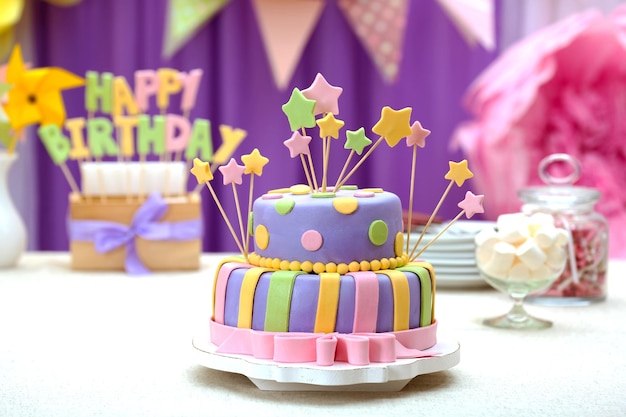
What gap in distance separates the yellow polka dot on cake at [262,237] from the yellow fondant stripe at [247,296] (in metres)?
0.04

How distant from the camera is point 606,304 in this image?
139 centimetres

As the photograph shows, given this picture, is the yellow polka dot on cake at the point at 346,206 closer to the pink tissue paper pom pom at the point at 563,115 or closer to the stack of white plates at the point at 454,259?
the stack of white plates at the point at 454,259

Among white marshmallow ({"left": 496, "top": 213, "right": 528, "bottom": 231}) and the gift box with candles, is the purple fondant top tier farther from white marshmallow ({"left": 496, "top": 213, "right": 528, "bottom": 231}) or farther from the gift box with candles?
the gift box with candles

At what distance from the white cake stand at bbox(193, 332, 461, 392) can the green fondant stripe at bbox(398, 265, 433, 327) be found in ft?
0.12

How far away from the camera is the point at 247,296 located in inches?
35.8

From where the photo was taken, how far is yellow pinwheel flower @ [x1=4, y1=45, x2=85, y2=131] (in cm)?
181

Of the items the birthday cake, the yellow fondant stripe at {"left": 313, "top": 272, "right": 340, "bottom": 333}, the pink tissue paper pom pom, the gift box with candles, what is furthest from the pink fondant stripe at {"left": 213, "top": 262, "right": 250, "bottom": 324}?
the pink tissue paper pom pom

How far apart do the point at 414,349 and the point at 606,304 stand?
0.60m

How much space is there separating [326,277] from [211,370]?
0.60 feet

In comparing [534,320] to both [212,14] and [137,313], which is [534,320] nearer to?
[137,313]

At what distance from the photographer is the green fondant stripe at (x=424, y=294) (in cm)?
93

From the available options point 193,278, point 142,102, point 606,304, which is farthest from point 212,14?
point 606,304

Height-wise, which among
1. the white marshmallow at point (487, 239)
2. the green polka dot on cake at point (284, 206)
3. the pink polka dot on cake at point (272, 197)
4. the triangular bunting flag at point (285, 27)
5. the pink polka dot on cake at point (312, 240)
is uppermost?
the triangular bunting flag at point (285, 27)

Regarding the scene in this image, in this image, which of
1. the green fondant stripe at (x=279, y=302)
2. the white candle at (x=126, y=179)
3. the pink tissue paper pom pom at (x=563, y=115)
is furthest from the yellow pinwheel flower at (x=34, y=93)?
the pink tissue paper pom pom at (x=563, y=115)
